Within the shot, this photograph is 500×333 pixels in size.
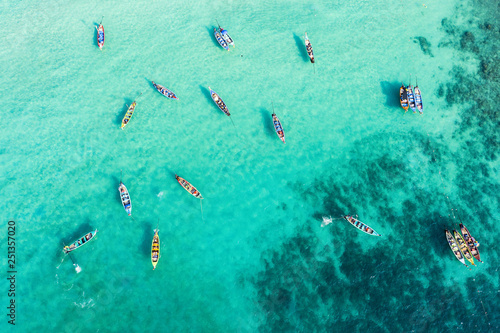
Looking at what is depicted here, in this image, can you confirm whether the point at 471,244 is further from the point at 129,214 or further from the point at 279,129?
the point at 129,214

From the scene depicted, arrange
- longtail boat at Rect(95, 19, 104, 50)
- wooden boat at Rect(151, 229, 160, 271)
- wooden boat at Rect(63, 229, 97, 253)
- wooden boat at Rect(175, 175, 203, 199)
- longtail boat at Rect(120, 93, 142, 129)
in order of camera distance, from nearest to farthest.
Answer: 1. wooden boat at Rect(63, 229, 97, 253)
2. wooden boat at Rect(151, 229, 160, 271)
3. wooden boat at Rect(175, 175, 203, 199)
4. longtail boat at Rect(120, 93, 142, 129)
5. longtail boat at Rect(95, 19, 104, 50)

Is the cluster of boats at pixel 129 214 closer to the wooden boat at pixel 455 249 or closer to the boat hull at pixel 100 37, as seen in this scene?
the boat hull at pixel 100 37

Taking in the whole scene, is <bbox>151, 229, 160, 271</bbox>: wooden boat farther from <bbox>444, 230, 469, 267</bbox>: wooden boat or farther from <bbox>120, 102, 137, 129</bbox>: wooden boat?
<bbox>444, 230, 469, 267</bbox>: wooden boat

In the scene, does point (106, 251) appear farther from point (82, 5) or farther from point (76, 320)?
point (82, 5)

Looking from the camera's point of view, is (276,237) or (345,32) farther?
(345,32)

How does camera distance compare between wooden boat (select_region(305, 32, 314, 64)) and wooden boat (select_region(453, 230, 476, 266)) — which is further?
wooden boat (select_region(305, 32, 314, 64))

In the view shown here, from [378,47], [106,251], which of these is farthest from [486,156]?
[106,251]

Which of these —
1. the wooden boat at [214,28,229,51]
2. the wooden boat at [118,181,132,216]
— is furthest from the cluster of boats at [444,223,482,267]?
the wooden boat at [118,181,132,216]
